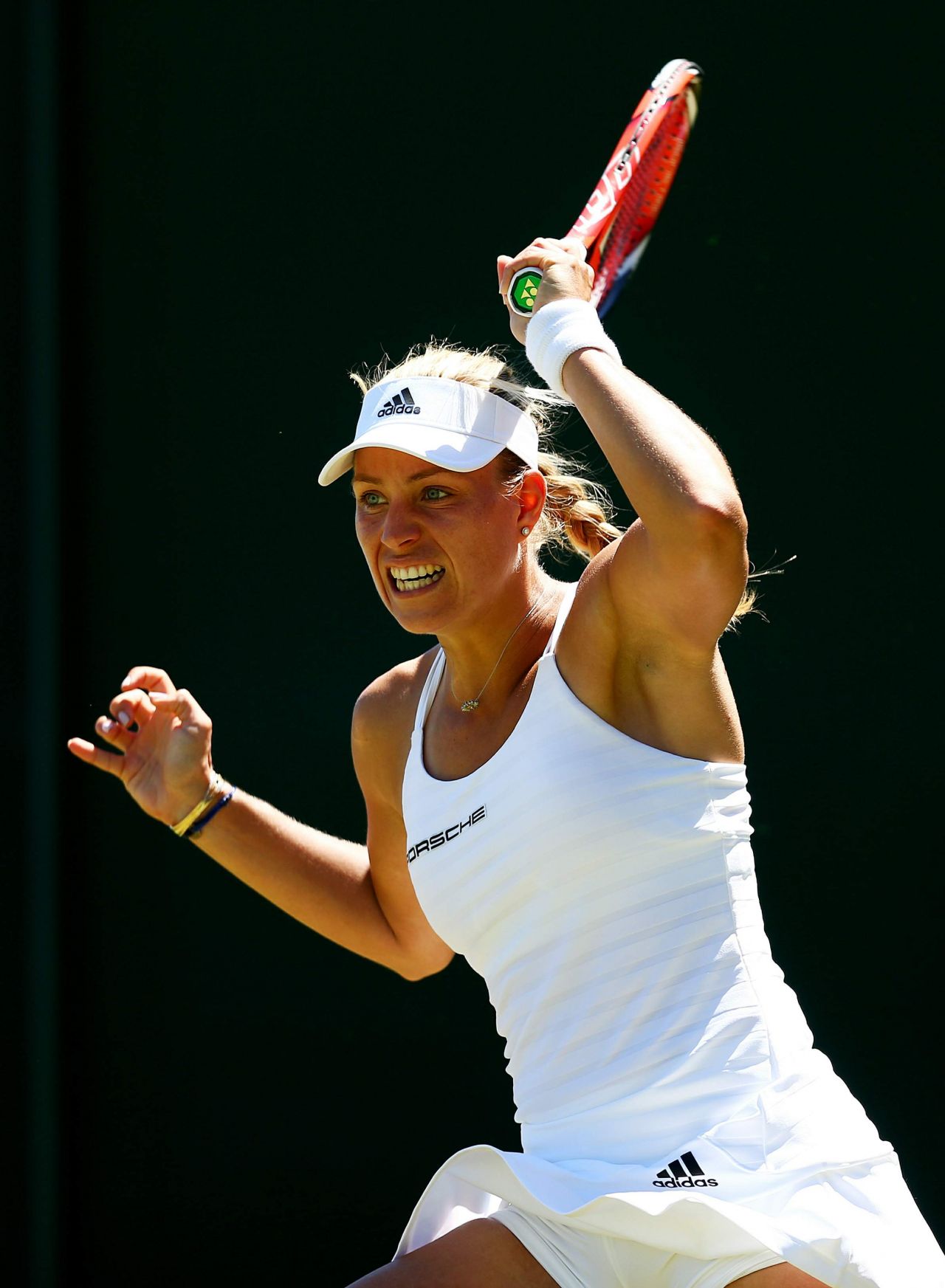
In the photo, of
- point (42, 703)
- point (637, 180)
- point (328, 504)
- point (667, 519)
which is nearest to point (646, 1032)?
point (667, 519)

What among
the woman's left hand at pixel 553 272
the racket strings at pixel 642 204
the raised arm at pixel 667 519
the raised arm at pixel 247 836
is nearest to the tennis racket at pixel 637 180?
the racket strings at pixel 642 204

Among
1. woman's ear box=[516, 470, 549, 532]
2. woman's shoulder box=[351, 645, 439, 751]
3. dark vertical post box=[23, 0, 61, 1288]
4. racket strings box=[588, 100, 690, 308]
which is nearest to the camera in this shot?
woman's ear box=[516, 470, 549, 532]

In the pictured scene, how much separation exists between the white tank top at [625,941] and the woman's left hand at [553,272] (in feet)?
1.55

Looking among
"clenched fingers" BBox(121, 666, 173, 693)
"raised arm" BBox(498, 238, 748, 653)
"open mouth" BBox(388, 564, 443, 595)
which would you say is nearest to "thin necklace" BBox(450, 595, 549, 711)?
"open mouth" BBox(388, 564, 443, 595)

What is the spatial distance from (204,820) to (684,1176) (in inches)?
38.1

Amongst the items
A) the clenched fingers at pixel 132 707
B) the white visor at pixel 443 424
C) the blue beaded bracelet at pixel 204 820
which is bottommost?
the blue beaded bracelet at pixel 204 820

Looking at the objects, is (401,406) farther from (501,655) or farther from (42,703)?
(42,703)

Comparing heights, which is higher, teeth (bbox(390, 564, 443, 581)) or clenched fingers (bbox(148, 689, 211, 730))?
teeth (bbox(390, 564, 443, 581))

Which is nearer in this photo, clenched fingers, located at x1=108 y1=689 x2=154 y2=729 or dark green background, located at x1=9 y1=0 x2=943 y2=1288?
clenched fingers, located at x1=108 y1=689 x2=154 y2=729

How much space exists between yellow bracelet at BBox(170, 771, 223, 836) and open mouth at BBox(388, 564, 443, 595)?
513mm

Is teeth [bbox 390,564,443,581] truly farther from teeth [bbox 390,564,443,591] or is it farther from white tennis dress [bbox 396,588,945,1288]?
white tennis dress [bbox 396,588,945,1288]

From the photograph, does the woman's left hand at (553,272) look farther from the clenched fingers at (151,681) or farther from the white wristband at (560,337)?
the clenched fingers at (151,681)

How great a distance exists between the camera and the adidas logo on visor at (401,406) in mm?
1866

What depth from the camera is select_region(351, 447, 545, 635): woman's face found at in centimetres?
185
